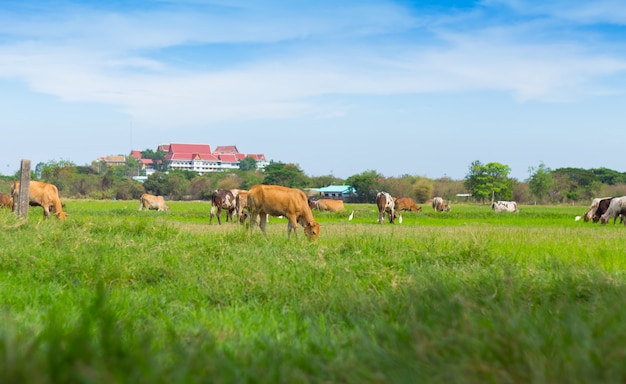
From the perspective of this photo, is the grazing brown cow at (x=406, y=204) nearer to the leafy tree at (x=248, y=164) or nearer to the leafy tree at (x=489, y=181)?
the leafy tree at (x=489, y=181)

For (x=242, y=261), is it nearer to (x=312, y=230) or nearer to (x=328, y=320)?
(x=328, y=320)

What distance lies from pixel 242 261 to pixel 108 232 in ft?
14.6

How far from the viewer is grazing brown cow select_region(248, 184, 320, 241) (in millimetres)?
16031

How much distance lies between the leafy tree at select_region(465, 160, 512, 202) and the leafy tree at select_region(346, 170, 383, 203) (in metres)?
12.8

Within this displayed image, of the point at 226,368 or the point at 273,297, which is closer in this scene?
the point at 226,368

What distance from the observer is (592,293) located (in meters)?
5.89

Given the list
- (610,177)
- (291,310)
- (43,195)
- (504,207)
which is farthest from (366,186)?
(291,310)

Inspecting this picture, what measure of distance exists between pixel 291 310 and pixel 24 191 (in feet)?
35.7

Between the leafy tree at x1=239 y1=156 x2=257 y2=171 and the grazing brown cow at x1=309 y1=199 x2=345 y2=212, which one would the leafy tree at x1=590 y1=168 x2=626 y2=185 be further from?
the leafy tree at x1=239 y1=156 x2=257 y2=171

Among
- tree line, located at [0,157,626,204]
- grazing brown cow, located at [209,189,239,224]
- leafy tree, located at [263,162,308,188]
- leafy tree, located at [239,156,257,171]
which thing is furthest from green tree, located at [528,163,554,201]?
leafy tree, located at [239,156,257,171]

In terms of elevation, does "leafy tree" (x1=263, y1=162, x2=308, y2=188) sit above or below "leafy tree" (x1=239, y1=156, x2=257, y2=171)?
below

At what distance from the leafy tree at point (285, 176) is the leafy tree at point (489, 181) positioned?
21137 mm

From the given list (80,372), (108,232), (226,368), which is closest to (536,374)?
(226,368)

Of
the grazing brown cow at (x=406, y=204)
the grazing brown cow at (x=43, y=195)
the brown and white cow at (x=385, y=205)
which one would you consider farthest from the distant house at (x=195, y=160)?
the grazing brown cow at (x=43, y=195)
